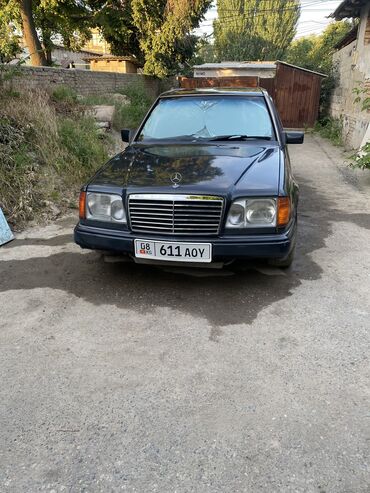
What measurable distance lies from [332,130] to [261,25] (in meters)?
27.8

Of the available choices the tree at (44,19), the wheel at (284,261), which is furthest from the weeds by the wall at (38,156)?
the tree at (44,19)

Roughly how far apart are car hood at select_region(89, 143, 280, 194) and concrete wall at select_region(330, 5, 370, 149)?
6104 mm

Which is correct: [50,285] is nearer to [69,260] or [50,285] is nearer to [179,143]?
[69,260]

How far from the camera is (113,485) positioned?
1.70 m

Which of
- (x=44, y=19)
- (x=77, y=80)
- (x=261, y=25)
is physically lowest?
(x=77, y=80)

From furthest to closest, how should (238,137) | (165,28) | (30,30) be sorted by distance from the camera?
(165,28) → (30,30) → (238,137)

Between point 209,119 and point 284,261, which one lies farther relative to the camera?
point 209,119

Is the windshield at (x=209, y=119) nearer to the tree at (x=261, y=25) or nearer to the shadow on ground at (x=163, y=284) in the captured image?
the shadow on ground at (x=163, y=284)

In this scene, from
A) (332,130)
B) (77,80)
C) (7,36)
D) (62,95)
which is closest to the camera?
(62,95)

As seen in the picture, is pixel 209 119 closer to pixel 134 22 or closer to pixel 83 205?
pixel 83 205

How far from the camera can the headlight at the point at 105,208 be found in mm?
3107

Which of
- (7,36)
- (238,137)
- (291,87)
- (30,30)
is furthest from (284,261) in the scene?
(7,36)

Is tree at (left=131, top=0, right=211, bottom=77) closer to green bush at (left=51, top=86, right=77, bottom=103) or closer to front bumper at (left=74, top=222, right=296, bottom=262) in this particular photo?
green bush at (left=51, top=86, right=77, bottom=103)

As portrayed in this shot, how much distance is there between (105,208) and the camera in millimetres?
3178
